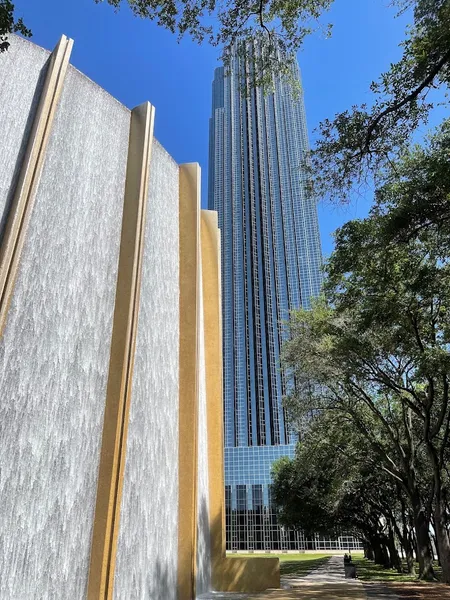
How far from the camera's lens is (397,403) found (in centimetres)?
2541

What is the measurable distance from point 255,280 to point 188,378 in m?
82.5

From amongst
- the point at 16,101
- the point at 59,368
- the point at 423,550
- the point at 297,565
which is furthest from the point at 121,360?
the point at 297,565

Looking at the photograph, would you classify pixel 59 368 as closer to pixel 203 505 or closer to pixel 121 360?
pixel 121 360

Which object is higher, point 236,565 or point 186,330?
point 186,330

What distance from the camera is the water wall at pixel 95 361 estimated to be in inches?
332

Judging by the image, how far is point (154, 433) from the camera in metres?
11.5

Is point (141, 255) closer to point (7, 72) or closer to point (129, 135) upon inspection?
point (129, 135)

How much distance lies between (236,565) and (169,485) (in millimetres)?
4545

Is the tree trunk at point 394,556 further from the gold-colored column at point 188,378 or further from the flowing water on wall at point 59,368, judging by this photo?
the flowing water on wall at point 59,368

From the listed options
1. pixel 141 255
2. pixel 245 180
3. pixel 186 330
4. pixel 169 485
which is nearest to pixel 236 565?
pixel 169 485

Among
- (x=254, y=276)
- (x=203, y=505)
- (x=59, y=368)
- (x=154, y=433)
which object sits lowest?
(x=203, y=505)

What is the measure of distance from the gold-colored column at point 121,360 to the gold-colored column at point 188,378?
2563 millimetres

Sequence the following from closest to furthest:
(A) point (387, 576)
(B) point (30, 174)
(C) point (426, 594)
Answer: (B) point (30, 174)
(C) point (426, 594)
(A) point (387, 576)

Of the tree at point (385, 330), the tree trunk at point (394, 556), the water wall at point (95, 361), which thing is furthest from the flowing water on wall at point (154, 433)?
the tree trunk at point (394, 556)
